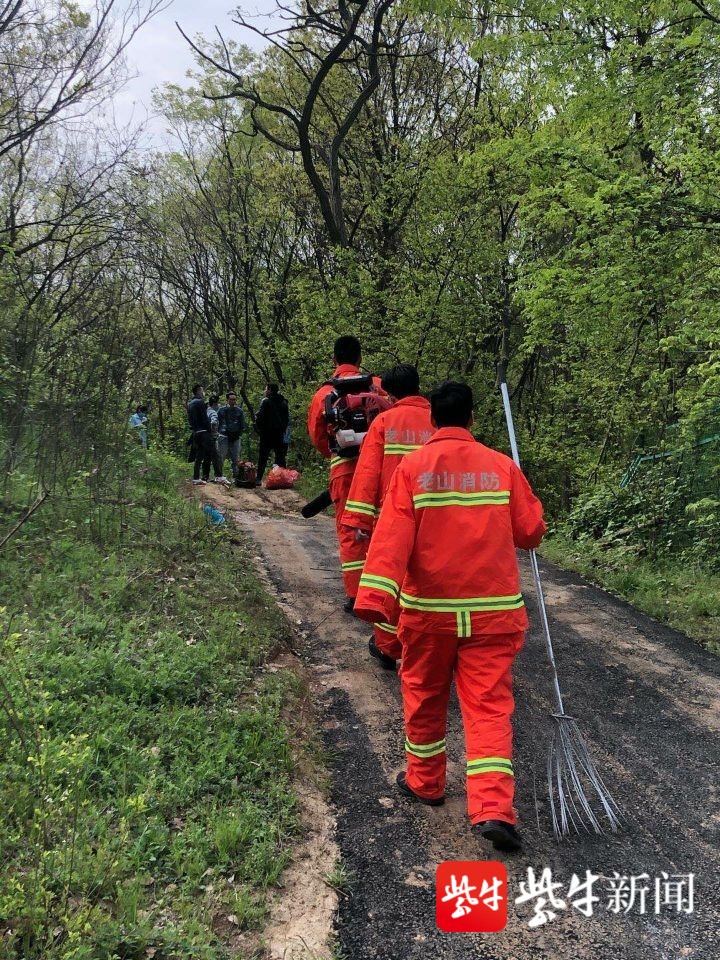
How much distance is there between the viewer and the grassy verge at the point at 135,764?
2688 millimetres

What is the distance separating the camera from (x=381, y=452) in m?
4.80

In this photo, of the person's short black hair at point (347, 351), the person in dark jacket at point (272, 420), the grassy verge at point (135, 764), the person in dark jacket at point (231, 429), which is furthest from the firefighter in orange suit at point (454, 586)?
the person in dark jacket at point (231, 429)

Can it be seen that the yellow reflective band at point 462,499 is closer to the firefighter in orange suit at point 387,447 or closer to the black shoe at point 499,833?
the firefighter in orange suit at point 387,447

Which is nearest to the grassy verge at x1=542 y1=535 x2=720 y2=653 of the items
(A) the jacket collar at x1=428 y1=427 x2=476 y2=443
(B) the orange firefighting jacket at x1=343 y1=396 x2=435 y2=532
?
(B) the orange firefighting jacket at x1=343 y1=396 x2=435 y2=532

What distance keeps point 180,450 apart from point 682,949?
78.1ft

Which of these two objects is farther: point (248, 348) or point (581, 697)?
point (248, 348)

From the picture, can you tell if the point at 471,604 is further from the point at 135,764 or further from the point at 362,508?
the point at 135,764

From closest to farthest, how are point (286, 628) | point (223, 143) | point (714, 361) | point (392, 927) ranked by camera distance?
point (392, 927) → point (286, 628) → point (714, 361) → point (223, 143)

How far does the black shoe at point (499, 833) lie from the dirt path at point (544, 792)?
0.28 feet

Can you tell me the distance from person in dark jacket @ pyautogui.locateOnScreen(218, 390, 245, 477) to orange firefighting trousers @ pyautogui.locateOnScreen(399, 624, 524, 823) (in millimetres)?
12831

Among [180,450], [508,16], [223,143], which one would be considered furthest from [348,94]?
[180,450]

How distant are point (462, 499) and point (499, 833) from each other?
1.44 m

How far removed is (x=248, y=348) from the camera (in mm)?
22406

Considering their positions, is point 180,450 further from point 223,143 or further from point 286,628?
point 286,628
